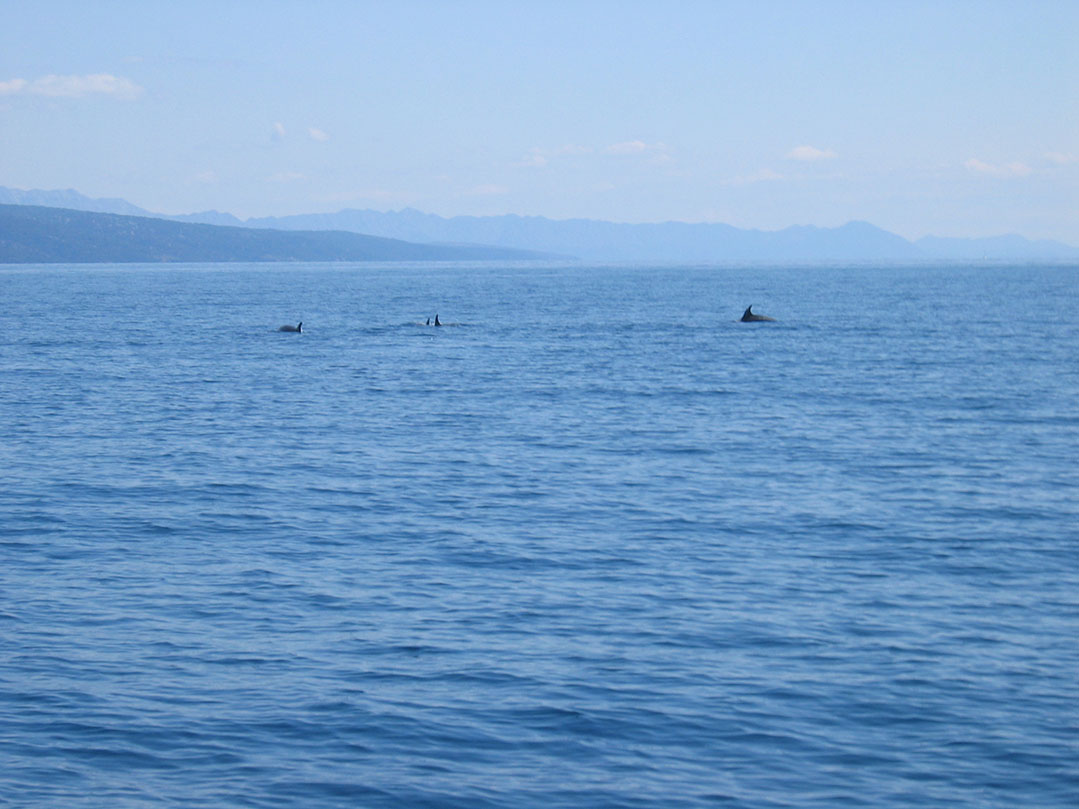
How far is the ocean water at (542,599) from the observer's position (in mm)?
14125

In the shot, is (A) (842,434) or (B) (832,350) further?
(B) (832,350)

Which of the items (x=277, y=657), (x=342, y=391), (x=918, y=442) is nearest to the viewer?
(x=277, y=657)

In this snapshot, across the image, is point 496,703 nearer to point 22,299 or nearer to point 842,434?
point 842,434

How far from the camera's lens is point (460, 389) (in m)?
50.6

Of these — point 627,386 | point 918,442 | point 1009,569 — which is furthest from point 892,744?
point 627,386

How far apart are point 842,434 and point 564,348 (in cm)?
3421

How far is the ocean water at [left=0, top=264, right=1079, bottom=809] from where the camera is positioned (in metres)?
14.1

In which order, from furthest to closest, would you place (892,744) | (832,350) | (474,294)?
A: 1. (474,294)
2. (832,350)
3. (892,744)

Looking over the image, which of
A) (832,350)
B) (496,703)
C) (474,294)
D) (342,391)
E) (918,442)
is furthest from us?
(474,294)

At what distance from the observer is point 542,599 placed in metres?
20.2

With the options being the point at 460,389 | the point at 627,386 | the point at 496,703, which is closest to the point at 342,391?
the point at 460,389

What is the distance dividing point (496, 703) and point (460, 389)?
1383 inches

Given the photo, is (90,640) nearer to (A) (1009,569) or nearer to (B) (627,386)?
(A) (1009,569)

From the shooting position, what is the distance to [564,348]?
69938 mm
